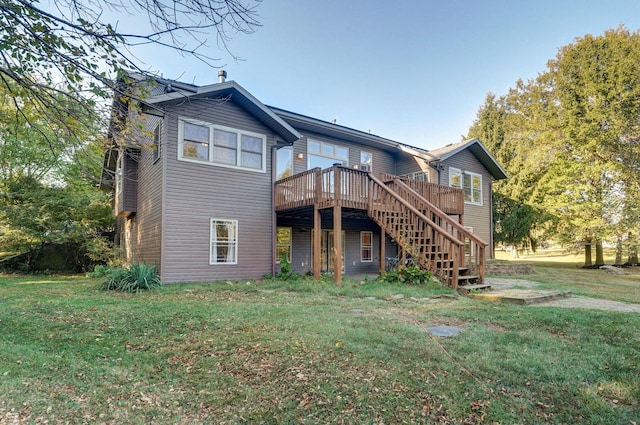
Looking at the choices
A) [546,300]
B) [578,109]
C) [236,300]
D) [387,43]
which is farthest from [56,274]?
[578,109]

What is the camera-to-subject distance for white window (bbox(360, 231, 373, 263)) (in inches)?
604

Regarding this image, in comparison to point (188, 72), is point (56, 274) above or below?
below

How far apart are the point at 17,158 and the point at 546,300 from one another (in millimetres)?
22052

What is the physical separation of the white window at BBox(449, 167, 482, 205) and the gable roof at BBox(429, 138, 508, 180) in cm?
84

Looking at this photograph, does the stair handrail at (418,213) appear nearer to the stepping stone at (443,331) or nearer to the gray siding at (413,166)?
the stepping stone at (443,331)

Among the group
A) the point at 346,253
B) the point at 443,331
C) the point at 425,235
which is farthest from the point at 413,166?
the point at 443,331

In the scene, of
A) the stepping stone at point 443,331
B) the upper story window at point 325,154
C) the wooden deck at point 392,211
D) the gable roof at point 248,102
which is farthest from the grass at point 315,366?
the upper story window at point 325,154

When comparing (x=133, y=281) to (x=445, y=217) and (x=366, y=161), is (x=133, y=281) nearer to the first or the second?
(x=445, y=217)

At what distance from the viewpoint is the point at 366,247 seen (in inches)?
612

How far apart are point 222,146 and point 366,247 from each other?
7661mm

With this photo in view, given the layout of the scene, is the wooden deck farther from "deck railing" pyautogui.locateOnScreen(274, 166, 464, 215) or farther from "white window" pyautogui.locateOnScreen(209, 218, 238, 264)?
"white window" pyautogui.locateOnScreen(209, 218, 238, 264)

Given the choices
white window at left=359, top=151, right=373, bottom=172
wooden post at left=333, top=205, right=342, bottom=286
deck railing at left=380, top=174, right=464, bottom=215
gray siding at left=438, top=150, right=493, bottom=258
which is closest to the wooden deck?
wooden post at left=333, top=205, right=342, bottom=286

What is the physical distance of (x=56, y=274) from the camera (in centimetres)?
1580

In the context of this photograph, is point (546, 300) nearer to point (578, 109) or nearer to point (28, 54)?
point (28, 54)
